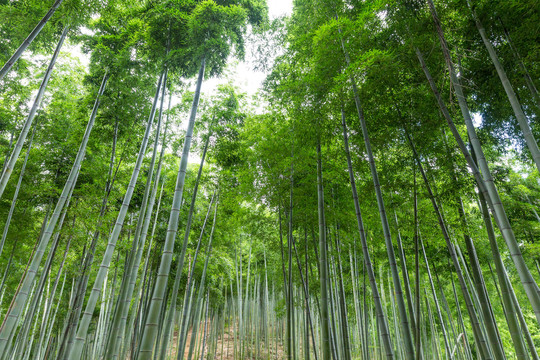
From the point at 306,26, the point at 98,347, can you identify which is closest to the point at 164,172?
the point at 306,26

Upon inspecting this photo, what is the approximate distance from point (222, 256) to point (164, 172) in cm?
278

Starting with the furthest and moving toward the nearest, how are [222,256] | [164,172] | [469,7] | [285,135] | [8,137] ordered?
1. [222,256]
2. [164,172]
3. [8,137]
4. [285,135]
5. [469,7]

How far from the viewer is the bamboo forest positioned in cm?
274

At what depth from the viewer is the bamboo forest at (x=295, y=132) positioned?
2740 mm

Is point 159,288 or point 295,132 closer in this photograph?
point 159,288

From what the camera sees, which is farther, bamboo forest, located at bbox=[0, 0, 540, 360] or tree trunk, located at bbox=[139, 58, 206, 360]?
bamboo forest, located at bbox=[0, 0, 540, 360]

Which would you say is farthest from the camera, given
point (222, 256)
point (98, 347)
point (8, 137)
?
point (98, 347)

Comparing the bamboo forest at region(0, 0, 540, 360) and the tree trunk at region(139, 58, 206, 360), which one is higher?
the bamboo forest at region(0, 0, 540, 360)

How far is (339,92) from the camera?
3.26 meters

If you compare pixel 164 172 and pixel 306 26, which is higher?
pixel 306 26

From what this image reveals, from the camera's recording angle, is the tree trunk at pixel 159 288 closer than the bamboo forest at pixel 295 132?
Yes

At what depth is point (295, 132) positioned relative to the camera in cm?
414

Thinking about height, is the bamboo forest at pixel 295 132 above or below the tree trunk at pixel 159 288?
above

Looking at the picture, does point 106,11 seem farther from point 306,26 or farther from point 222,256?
point 222,256
